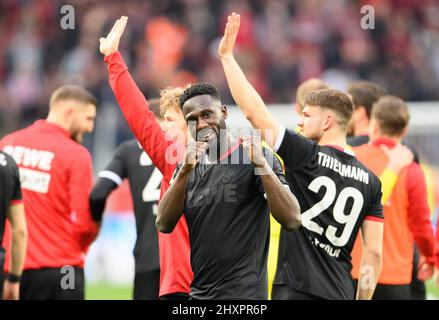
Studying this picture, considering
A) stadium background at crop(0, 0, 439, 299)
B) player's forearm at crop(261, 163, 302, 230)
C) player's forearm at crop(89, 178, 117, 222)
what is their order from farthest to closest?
stadium background at crop(0, 0, 439, 299) → player's forearm at crop(89, 178, 117, 222) → player's forearm at crop(261, 163, 302, 230)

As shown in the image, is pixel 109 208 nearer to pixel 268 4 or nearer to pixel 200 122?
pixel 268 4

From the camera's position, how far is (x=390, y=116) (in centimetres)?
811

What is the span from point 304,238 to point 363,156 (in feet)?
5.95

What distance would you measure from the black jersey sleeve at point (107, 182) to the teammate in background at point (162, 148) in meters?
2.28

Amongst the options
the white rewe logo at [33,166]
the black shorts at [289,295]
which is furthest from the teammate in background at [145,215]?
the black shorts at [289,295]

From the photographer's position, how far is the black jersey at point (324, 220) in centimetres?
630

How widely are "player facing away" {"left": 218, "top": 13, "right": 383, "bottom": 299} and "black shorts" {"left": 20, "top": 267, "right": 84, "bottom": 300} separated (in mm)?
2451

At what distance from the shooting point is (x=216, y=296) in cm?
533

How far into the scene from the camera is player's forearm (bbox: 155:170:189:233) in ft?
17.2

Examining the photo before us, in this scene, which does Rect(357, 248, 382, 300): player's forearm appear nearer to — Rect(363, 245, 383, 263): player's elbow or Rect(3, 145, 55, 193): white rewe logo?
Rect(363, 245, 383, 263): player's elbow

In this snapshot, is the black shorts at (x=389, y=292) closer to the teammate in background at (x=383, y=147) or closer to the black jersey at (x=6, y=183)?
the teammate in background at (x=383, y=147)

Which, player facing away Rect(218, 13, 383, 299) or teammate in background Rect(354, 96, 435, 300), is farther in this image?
teammate in background Rect(354, 96, 435, 300)

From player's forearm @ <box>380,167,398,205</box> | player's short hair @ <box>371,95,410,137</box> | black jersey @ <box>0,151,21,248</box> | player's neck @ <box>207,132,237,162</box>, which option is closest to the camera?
player's neck @ <box>207,132,237,162</box>

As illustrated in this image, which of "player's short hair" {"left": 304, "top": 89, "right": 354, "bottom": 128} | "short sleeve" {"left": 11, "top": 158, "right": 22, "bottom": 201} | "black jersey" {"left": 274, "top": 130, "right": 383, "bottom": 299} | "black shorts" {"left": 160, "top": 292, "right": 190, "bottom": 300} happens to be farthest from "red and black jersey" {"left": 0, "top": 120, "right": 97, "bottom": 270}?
"player's short hair" {"left": 304, "top": 89, "right": 354, "bottom": 128}
